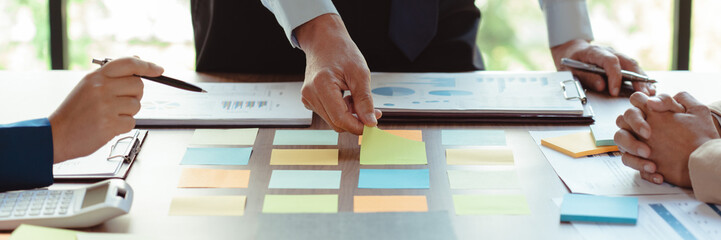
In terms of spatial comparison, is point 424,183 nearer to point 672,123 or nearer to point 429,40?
point 672,123

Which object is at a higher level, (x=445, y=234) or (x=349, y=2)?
(x=349, y=2)

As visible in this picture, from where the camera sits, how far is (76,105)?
1022 millimetres

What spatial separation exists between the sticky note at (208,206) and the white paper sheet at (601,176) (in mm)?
500

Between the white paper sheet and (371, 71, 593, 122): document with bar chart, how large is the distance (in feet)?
0.60

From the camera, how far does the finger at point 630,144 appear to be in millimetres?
1070

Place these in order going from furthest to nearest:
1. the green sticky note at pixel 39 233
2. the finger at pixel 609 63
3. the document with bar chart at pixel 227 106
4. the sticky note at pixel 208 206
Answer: the finger at pixel 609 63 < the document with bar chart at pixel 227 106 < the sticky note at pixel 208 206 < the green sticky note at pixel 39 233

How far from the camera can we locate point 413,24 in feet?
5.17

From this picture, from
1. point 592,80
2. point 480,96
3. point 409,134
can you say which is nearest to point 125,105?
point 409,134

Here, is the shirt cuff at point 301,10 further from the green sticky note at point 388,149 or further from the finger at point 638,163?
the finger at point 638,163

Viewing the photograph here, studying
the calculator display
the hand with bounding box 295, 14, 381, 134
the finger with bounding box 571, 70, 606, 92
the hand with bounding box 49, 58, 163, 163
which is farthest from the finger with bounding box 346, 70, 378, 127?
the finger with bounding box 571, 70, 606, 92

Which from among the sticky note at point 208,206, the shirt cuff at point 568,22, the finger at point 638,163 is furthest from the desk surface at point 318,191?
the shirt cuff at point 568,22

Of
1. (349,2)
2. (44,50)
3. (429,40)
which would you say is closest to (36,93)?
(349,2)

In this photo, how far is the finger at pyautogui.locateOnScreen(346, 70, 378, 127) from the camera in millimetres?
1173

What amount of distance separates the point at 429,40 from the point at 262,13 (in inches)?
16.1
